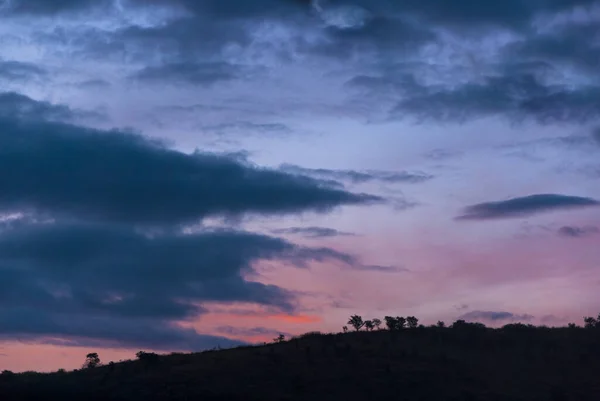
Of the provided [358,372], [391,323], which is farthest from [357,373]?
[391,323]

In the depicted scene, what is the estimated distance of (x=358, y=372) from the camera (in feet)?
178

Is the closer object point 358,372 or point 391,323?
point 358,372

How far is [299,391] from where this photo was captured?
5106 centimetres

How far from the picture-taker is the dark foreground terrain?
5112 cm

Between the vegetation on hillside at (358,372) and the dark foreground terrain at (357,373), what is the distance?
6cm

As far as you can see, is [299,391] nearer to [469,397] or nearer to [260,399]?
[260,399]

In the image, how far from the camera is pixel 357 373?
54.2 metres

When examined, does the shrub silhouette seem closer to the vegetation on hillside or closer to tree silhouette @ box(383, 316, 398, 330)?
the vegetation on hillside

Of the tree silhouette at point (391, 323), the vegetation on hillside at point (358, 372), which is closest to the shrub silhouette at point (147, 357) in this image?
the vegetation on hillside at point (358, 372)

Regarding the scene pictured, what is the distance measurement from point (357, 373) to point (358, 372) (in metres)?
0.20

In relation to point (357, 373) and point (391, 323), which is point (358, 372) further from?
point (391, 323)

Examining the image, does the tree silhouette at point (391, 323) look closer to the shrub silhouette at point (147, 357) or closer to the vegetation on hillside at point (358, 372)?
the vegetation on hillside at point (358, 372)

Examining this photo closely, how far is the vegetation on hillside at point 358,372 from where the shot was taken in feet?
168

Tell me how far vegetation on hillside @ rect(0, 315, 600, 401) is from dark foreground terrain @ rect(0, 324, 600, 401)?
61 millimetres
